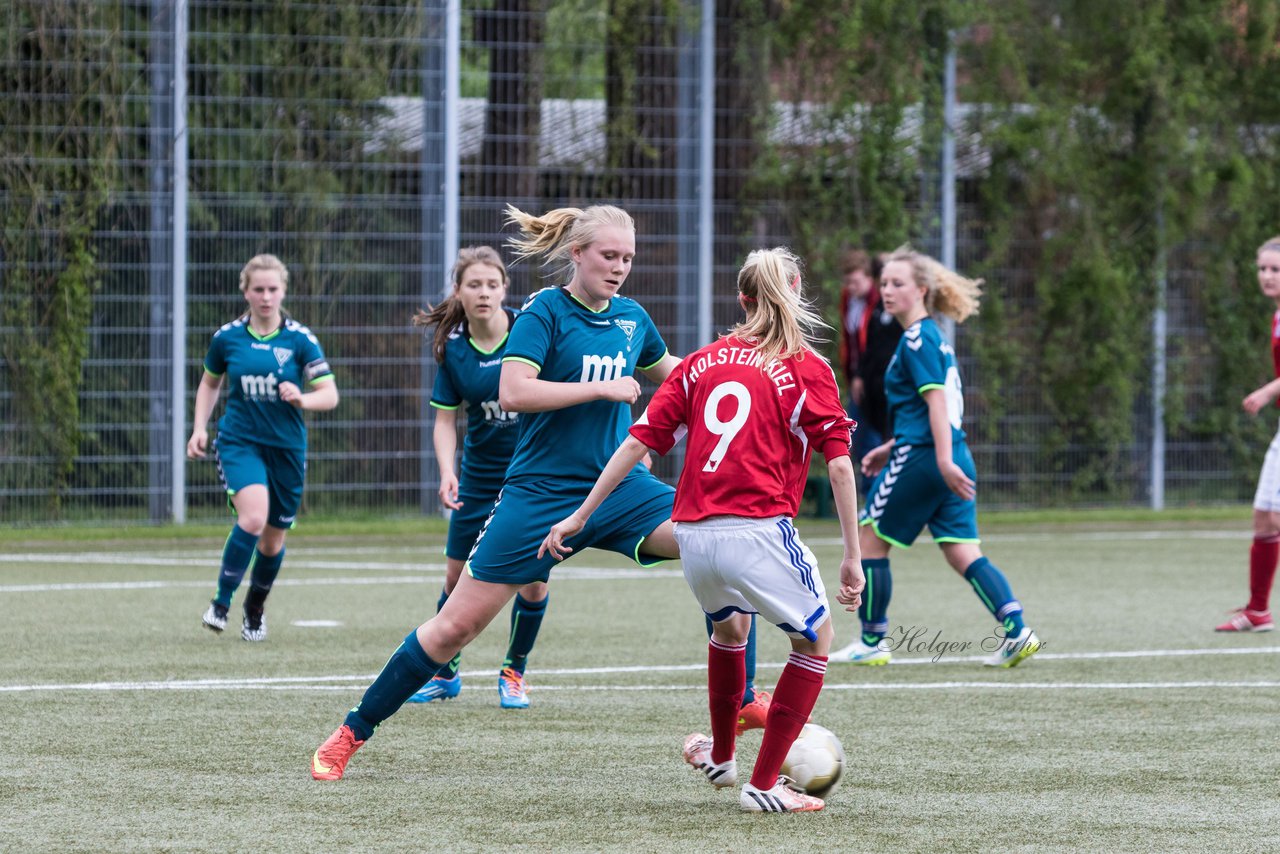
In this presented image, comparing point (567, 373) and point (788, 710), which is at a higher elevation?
point (567, 373)

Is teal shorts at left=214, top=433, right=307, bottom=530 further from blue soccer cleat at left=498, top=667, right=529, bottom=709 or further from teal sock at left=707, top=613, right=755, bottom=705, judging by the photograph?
teal sock at left=707, top=613, right=755, bottom=705

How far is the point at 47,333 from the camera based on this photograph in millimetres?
15727

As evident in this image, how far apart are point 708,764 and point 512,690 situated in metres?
1.89

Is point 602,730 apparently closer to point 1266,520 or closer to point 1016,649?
point 1016,649

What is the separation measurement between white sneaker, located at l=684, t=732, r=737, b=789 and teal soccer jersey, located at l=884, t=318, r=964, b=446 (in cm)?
330

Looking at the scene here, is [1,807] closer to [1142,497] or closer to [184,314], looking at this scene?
[184,314]

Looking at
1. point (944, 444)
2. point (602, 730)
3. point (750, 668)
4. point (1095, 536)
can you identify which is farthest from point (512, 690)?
point (1095, 536)

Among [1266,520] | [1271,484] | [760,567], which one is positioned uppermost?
[760,567]

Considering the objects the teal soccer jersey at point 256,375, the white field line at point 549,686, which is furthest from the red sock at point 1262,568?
the teal soccer jersey at point 256,375

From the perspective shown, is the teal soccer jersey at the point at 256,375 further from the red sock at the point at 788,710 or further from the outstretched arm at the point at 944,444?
the red sock at the point at 788,710

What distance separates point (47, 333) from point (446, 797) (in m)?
11.2

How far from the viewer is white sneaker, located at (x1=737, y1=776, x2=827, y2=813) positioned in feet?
17.5

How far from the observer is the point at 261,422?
9.77 meters

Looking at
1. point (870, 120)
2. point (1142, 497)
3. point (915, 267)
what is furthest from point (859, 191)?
point (915, 267)
